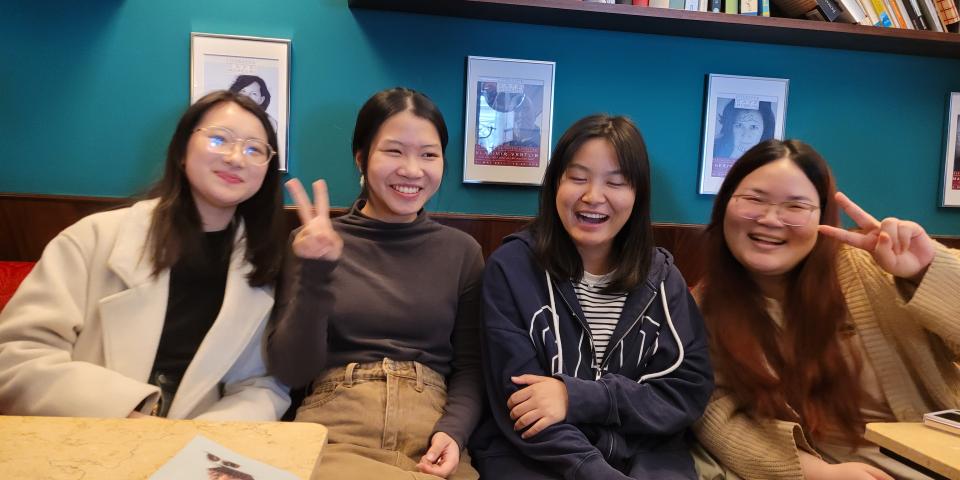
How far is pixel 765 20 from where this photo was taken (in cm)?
193

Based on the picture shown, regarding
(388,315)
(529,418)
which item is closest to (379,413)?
(388,315)

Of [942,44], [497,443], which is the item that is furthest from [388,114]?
[942,44]

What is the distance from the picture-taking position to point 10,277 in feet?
5.05

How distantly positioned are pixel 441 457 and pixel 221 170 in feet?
2.65

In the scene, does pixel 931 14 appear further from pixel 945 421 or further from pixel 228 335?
pixel 228 335

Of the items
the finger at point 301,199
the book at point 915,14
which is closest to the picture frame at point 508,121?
the finger at point 301,199

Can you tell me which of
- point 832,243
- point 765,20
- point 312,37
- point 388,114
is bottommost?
point 832,243

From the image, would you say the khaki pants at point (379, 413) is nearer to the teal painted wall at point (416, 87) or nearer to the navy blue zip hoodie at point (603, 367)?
the navy blue zip hoodie at point (603, 367)

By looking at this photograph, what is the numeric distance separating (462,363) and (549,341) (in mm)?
269

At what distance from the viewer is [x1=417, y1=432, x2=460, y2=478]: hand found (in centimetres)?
124

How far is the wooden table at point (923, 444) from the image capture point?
0.89m

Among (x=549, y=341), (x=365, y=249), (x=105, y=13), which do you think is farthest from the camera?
(x=105, y=13)

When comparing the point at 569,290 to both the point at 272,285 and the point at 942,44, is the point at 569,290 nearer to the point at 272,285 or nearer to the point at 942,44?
the point at 272,285

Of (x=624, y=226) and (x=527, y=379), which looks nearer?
(x=527, y=379)
